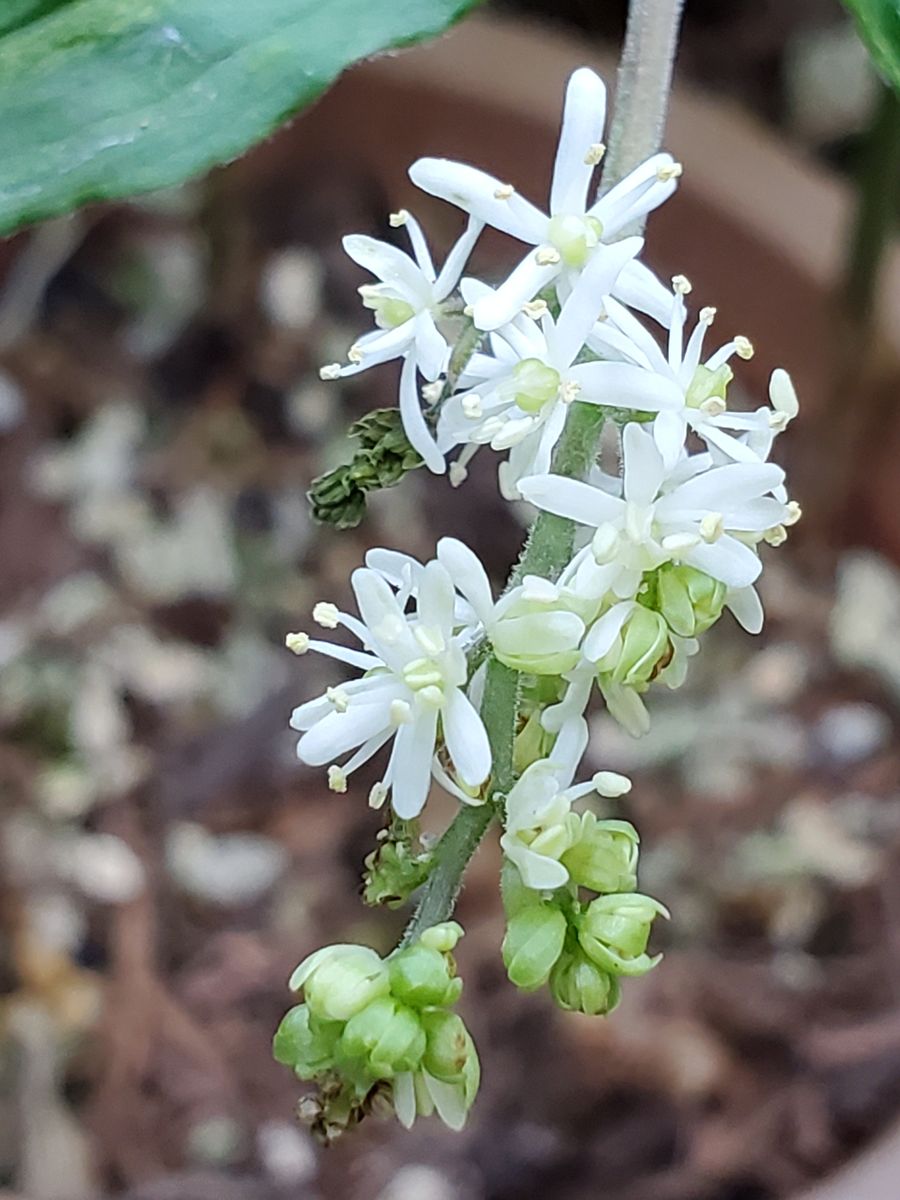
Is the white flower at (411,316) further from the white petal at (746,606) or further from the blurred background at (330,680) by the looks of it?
the blurred background at (330,680)

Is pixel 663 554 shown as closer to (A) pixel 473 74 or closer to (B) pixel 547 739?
(B) pixel 547 739

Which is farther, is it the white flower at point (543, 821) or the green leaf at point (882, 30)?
the green leaf at point (882, 30)

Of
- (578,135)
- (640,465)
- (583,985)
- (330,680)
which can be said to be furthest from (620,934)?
(330,680)

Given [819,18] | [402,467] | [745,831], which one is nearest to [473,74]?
[819,18]

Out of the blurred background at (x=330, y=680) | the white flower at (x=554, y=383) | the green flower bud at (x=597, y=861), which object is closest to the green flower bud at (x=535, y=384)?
the white flower at (x=554, y=383)

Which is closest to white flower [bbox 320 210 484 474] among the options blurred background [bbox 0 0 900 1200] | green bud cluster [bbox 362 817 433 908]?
green bud cluster [bbox 362 817 433 908]

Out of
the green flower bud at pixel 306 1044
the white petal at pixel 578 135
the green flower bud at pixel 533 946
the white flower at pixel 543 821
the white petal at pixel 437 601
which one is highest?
the white petal at pixel 578 135

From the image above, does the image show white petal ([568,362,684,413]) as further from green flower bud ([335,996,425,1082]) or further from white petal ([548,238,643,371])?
green flower bud ([335,996,425,1082])
